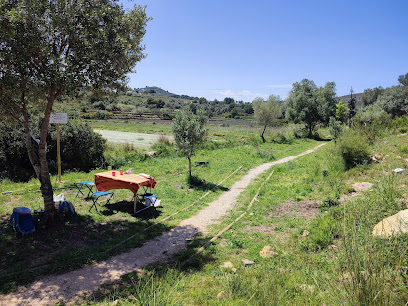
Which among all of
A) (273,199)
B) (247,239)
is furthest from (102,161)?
(247,239)

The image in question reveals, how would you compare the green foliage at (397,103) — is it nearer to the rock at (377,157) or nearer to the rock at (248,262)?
the rock at (377,157)

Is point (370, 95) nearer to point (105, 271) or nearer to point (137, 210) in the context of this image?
point (137, 210)

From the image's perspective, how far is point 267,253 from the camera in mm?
6473

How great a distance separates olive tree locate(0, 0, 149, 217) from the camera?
653cm

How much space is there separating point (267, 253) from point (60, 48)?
806 cm

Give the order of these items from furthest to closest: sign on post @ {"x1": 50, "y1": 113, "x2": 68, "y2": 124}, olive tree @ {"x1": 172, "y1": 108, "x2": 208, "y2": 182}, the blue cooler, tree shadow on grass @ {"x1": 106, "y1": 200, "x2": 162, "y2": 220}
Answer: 1. olive tree @ {"x1": 172, "y1": 108, "x2": 208, "y2": 182}
2. sign on post @ {"x1": 50, "y1": 113, "x2": 68, "y2": 124}
3. tree shadow on grass @ {"x1": 106, "y1": 200, "x2": 162, "y2": 220}
4. the blue cooler

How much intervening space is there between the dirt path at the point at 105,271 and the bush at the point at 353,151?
7322mm

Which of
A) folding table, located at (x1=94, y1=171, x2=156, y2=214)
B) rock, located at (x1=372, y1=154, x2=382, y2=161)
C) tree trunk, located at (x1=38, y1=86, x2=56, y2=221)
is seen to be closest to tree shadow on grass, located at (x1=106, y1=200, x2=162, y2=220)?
folding table, located at (x1=94, y1=171, x2=156, y2=214)

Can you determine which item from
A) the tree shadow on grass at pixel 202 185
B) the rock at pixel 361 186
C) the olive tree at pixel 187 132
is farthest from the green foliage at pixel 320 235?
the olive tree at pixel 187 132

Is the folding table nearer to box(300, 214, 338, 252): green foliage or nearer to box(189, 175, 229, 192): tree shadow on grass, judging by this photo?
box(189, 175, 229, 192): tree shadow on grass

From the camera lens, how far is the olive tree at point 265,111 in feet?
121

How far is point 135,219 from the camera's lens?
9.54 meters

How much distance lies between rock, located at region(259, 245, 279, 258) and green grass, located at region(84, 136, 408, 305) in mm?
105

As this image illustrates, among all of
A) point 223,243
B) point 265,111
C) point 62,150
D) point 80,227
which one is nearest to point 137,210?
point 80,227
